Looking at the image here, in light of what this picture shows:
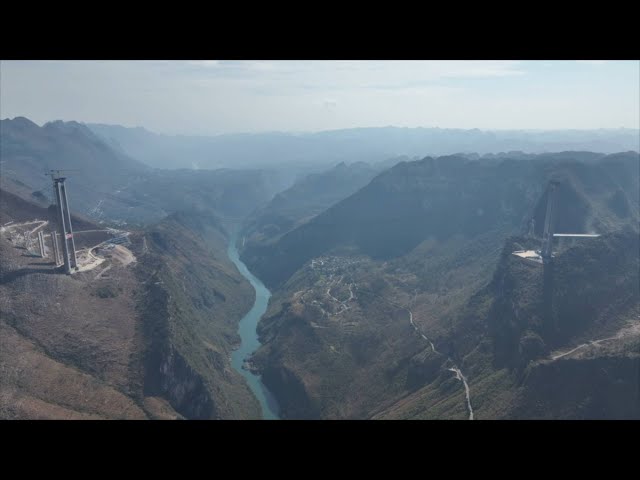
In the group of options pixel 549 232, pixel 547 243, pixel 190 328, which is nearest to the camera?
pixel 549 232

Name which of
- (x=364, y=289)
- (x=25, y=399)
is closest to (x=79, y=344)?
(x=25, y=399)

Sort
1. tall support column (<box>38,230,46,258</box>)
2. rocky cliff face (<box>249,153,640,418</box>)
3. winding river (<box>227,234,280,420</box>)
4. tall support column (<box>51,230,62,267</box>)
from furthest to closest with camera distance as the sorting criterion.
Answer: winding river (<box>227,234,280,420</box>) < tall support column (<box>38,230,46,258</box>) < tall support column (<box>51,230,62,267</box>) < rocky cliff face (<box>249,153,640,418</box>)

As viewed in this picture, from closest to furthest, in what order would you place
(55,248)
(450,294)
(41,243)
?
(41,243) < (55,248) < (450,294)

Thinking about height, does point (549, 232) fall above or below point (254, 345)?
above

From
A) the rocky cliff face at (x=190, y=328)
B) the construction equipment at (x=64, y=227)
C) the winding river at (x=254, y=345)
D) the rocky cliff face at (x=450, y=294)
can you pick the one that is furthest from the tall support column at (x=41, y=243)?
the rocky cliff face at (x=450, y=294)

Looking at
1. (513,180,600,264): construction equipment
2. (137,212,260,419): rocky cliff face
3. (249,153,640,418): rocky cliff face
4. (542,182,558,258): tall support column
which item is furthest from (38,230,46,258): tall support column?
(542,182,558,258): tall support column

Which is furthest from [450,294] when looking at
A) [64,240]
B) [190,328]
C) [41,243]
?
[41,243]

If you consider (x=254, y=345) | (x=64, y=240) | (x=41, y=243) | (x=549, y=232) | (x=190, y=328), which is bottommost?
(x=254, y=345)

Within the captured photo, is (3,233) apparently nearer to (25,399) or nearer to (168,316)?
(168,316)

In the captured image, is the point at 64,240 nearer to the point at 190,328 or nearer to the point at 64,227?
the point at 64,227

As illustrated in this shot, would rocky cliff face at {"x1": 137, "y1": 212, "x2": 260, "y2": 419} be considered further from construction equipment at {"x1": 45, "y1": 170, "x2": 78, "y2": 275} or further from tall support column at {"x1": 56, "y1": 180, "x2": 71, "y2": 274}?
tall support column at {"x1": 56, "y1": 180, "x2": 71, "y2": 274}
